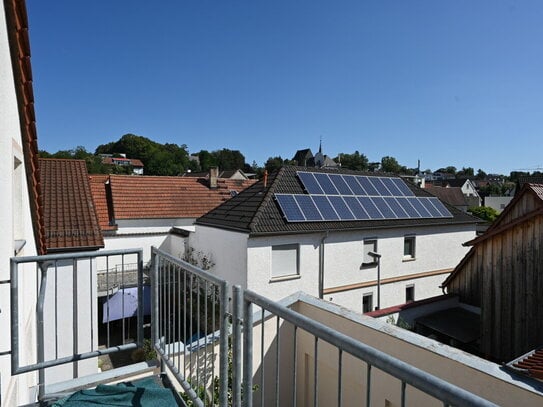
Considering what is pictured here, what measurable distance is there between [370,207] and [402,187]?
4281mm

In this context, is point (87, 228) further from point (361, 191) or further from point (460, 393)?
point (361, 191)

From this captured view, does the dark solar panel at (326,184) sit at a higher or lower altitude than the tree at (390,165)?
lower

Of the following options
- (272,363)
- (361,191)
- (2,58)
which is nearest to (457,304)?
(272,363)

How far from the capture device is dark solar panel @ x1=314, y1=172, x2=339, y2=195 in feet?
52.4

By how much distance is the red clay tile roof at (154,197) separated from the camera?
56.6 ft

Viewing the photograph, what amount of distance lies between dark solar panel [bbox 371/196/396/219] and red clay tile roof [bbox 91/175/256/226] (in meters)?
8.98

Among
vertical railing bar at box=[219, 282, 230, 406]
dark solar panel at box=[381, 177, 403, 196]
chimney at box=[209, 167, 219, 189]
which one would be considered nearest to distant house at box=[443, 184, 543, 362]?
vertical railing bar at box=[219, 282, 230, 406]

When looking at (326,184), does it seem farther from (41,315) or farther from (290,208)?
(41,315)

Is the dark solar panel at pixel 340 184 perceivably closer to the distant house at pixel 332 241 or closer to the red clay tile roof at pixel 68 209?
the distant house at pixel 332 241

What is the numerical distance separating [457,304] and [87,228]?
33.8 ft

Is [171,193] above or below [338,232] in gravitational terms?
above

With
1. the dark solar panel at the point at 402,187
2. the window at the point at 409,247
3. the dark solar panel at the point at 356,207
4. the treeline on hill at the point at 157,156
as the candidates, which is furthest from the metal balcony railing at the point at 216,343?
the treeline on hill at the point at 157,156

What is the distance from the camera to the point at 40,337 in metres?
3.01

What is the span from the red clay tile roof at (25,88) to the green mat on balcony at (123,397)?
2.76m
